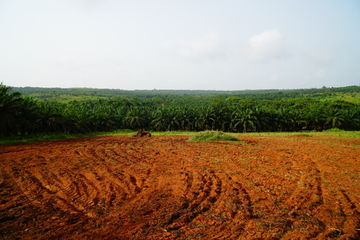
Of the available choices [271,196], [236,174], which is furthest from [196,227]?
[236,174]

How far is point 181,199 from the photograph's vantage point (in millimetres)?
6484

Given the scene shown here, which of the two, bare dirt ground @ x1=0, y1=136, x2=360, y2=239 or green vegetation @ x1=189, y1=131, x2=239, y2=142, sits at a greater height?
bare dirt ground @ x1=0, y1=136, x2=360, y2=239

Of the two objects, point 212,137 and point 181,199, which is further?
point 212,137

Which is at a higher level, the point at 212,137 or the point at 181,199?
the point at 181,199

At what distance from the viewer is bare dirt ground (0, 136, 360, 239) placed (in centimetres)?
489

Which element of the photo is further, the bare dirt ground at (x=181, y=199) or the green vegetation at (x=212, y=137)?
the green vegetation at (x=212, y=137)

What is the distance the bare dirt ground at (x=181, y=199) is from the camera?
4887 millimetres

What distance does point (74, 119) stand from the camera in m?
31.3

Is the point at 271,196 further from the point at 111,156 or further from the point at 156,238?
the point at 111,156

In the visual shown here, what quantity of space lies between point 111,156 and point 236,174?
7.09m

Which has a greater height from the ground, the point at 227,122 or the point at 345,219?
the point at 345,219

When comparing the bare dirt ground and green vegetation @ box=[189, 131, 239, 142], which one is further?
green vegetation @ box=[189, 131, 239, 142]

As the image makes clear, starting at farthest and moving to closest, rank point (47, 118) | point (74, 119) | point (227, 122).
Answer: point (227, 122) < point (74, 119) < point (47, 118)

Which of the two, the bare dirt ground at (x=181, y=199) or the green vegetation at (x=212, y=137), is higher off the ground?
the bare dirt ground at (x=181, y=199)
